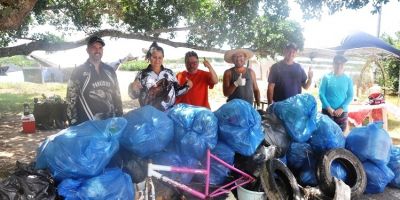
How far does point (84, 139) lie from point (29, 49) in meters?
4.85

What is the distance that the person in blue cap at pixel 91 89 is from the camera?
3498mm

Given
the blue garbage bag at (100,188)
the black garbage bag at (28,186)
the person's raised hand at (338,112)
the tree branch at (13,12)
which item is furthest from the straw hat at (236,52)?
the black garbage bag at (28,186)

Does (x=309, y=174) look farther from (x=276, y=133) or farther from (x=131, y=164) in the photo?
(x=131, y=164)

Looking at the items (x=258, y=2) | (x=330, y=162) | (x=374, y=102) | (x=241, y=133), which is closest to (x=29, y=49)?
(x=258, y=2)

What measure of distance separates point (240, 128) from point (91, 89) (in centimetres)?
158

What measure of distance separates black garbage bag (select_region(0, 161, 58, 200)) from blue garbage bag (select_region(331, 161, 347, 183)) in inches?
121

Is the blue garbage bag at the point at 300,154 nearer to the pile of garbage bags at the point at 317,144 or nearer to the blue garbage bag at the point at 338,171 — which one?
the pile of garbage bags at the point at 317,144

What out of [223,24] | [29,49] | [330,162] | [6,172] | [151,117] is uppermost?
[223,24]

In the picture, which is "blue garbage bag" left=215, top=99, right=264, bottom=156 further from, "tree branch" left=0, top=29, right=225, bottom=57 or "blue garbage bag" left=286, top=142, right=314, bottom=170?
"tree branch" left=0, top=29, right=225, bottom=57

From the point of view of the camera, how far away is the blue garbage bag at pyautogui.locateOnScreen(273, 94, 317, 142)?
4.00m

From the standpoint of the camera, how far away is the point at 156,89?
12.6 ft

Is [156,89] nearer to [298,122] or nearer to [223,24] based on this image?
[298,122]

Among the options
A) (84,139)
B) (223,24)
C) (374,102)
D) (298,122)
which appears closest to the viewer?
(84,139)

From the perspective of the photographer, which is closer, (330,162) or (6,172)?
(330,162)
